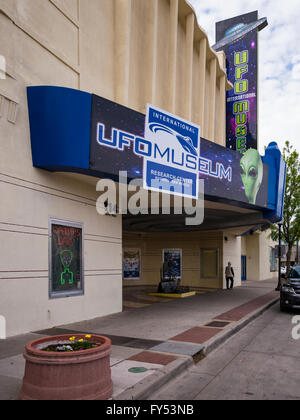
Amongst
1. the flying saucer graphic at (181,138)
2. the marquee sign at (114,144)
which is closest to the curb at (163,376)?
the marquee sign at (114,144)

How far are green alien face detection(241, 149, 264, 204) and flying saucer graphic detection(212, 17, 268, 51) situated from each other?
27.2ft

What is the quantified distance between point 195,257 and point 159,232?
2.90 meters

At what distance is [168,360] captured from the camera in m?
6.96

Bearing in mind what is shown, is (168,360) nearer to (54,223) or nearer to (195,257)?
(54,223)

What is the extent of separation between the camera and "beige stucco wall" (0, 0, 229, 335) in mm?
8734

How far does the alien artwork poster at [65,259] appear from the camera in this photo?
33.0ft

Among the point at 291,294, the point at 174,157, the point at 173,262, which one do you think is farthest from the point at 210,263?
the point at 174,157

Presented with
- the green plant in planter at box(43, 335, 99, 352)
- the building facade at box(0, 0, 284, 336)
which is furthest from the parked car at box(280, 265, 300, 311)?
the green plant in planter at box(43, 335, 99, 352)

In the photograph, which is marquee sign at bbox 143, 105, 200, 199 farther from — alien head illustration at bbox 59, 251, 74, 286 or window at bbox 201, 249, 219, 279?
window at bbox 201, 249, 219, 279

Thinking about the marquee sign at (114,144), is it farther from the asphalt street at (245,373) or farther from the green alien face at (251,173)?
the asphalt street at (245,373)

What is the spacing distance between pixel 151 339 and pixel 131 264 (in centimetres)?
1555

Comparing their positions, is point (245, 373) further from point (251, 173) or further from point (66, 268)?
point (251, 173)

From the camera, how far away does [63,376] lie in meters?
4.68

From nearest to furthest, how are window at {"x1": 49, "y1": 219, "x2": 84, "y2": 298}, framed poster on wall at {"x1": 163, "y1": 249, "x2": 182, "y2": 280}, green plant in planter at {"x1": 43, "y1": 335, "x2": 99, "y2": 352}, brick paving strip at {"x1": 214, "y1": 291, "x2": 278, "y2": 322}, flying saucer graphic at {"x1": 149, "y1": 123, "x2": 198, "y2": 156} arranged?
green plant in planter at {"x1": 43, "y1": 335, "x2": 99, "y2": 352} < window at {"x1": 49, "y1": 219, "x2": 84, "y2": 298} < flying saucer graphic at {"x1": 149, "y1": 123, "x2": 198, "y2": 156} < brick paving strip at {"x1": 214, "y1": 291, "x2": 278, "y2": 322} < framed poster on wall at {"x1": 163, "y1": 249, "x2": 182, "y2": 280}
